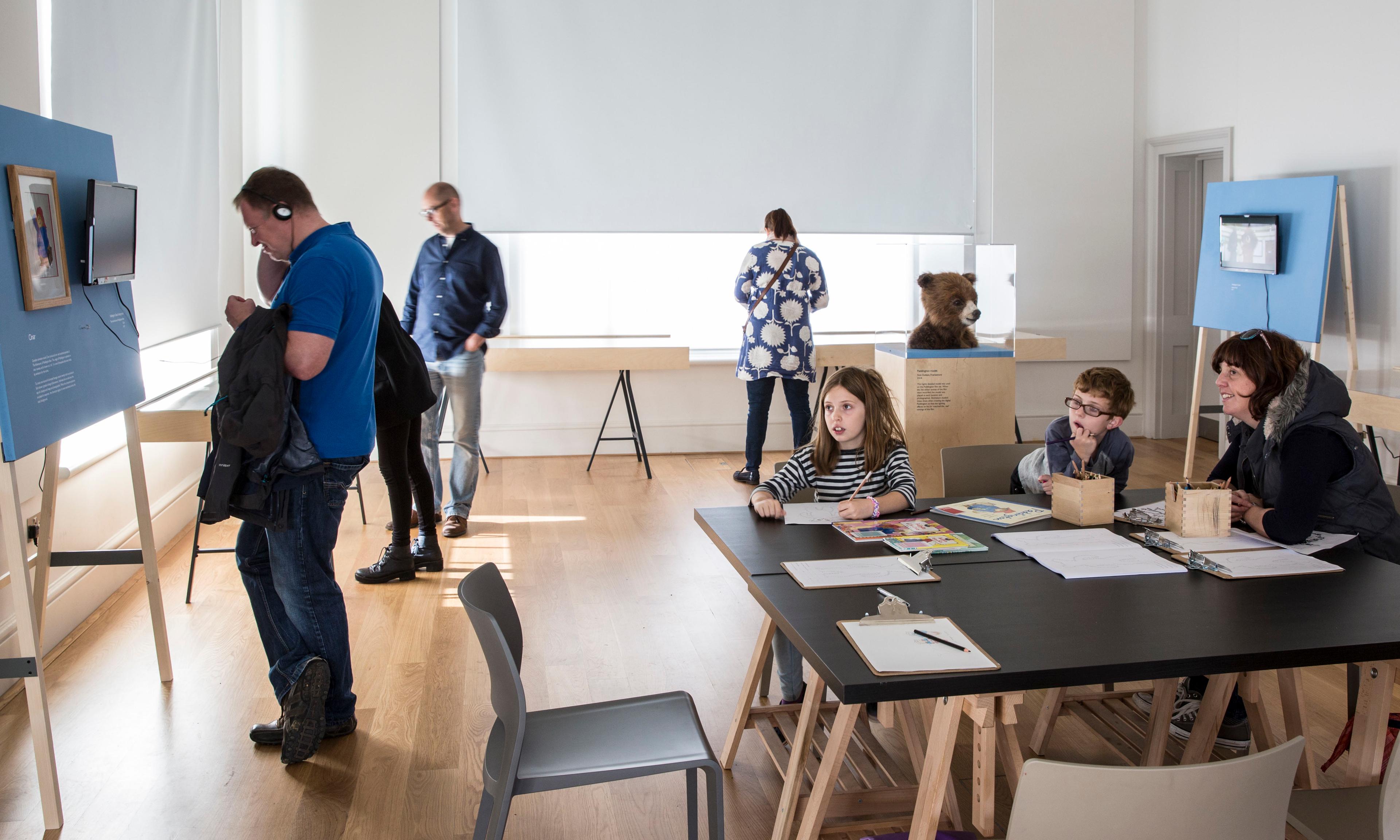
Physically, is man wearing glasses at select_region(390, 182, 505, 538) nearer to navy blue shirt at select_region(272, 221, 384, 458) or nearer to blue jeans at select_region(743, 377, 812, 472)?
blue jeans at select_region(743, 377, 812, 472)

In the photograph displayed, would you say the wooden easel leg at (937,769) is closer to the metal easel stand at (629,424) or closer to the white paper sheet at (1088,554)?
the white paper sheet at (1088,554)

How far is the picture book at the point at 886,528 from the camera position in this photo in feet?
7.91

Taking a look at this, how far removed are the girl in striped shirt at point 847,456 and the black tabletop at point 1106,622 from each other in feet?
2.24

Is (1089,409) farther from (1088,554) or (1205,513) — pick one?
(1088,554)

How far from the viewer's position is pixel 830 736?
1978 millimetres

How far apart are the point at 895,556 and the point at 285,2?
232 inches

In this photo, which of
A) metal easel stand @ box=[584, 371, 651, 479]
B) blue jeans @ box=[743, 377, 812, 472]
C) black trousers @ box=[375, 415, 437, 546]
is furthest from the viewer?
metal easel stand @ box=[584, 371, 651, 479]

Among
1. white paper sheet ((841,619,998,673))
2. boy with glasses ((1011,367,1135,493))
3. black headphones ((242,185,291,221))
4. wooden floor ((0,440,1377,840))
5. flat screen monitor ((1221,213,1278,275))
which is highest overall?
flat screen monitor ((1221,213,1278,275))

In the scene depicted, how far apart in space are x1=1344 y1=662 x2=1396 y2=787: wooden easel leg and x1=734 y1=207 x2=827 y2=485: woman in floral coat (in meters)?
3.78

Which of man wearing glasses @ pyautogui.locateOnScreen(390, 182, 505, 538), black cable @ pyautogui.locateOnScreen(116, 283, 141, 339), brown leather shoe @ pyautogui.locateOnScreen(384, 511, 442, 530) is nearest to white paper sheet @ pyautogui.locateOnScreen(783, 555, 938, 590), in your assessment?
black cable @ pyautogui.locateOnScreen(116, 283, 141, 339)

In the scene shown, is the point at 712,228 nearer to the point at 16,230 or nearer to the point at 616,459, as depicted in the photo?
the point at 616,459

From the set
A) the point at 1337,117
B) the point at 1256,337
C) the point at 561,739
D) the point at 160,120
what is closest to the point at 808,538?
the point at 561,739

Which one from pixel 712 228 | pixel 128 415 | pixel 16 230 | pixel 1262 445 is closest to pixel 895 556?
pixel 1262 445

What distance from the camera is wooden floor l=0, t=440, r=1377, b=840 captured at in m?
2.51
